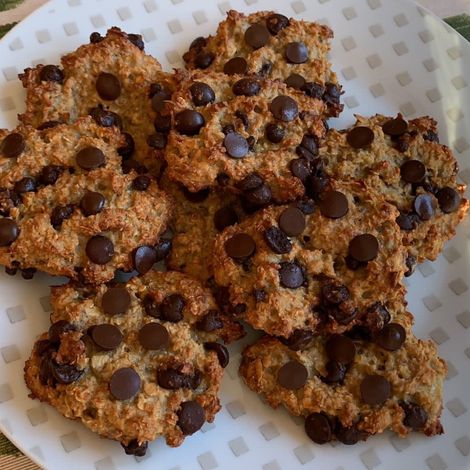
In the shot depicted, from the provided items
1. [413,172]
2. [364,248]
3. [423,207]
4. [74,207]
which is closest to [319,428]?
[364,248]

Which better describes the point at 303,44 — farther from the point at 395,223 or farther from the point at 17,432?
the point at 17,432

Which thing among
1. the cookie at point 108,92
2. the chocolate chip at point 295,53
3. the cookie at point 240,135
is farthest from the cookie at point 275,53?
the cookie at point 108,92

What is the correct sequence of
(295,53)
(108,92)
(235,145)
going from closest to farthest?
(235,145) < (108,92) < (295,53)

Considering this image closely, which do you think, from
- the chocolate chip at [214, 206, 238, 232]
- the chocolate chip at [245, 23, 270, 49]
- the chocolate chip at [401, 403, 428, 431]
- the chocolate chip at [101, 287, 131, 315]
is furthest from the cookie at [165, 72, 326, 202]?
the chocolate chip at [401, 403, 428, 431]

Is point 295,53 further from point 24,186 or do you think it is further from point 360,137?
point 24,186

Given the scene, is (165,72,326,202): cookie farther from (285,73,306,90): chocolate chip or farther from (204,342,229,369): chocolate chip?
(204,342,229,369): chocolate chip

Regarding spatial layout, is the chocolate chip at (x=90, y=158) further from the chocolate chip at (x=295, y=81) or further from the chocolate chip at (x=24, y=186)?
the chocolate chip at (x=295, y=81)

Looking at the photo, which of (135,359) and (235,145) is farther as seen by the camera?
(235,145)
